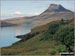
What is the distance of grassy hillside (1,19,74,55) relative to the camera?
6389 mm

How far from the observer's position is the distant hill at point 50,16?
7.00 meters

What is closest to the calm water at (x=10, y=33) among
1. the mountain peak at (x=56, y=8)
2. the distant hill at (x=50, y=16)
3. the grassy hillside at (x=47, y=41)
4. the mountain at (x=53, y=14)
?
the grassy hillside at (x=47, y=41)

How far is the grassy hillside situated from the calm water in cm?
18

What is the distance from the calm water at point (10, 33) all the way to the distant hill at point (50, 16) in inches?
13.5

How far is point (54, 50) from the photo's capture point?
622cm

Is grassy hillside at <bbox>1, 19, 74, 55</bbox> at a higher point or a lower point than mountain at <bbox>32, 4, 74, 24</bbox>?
lower

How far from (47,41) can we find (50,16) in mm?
1098

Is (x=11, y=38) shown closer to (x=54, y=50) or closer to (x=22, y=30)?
(x=22, y=30)

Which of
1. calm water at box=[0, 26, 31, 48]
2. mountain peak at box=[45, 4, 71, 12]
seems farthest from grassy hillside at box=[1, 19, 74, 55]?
mountain peak at box=[45, 4, 71, 12]

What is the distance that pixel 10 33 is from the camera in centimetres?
693

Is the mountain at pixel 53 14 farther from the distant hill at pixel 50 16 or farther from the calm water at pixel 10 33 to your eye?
the calm water at pixel 10 33

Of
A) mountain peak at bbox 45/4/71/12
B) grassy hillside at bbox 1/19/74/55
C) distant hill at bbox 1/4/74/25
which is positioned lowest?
grassy hillside at bbox 1/19/74/55

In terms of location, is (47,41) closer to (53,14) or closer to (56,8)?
(53,14)

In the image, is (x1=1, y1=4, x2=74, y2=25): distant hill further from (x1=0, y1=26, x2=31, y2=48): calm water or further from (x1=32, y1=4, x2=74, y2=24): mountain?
(x1=0, y1=26, x2=31, y2=48): calm water
